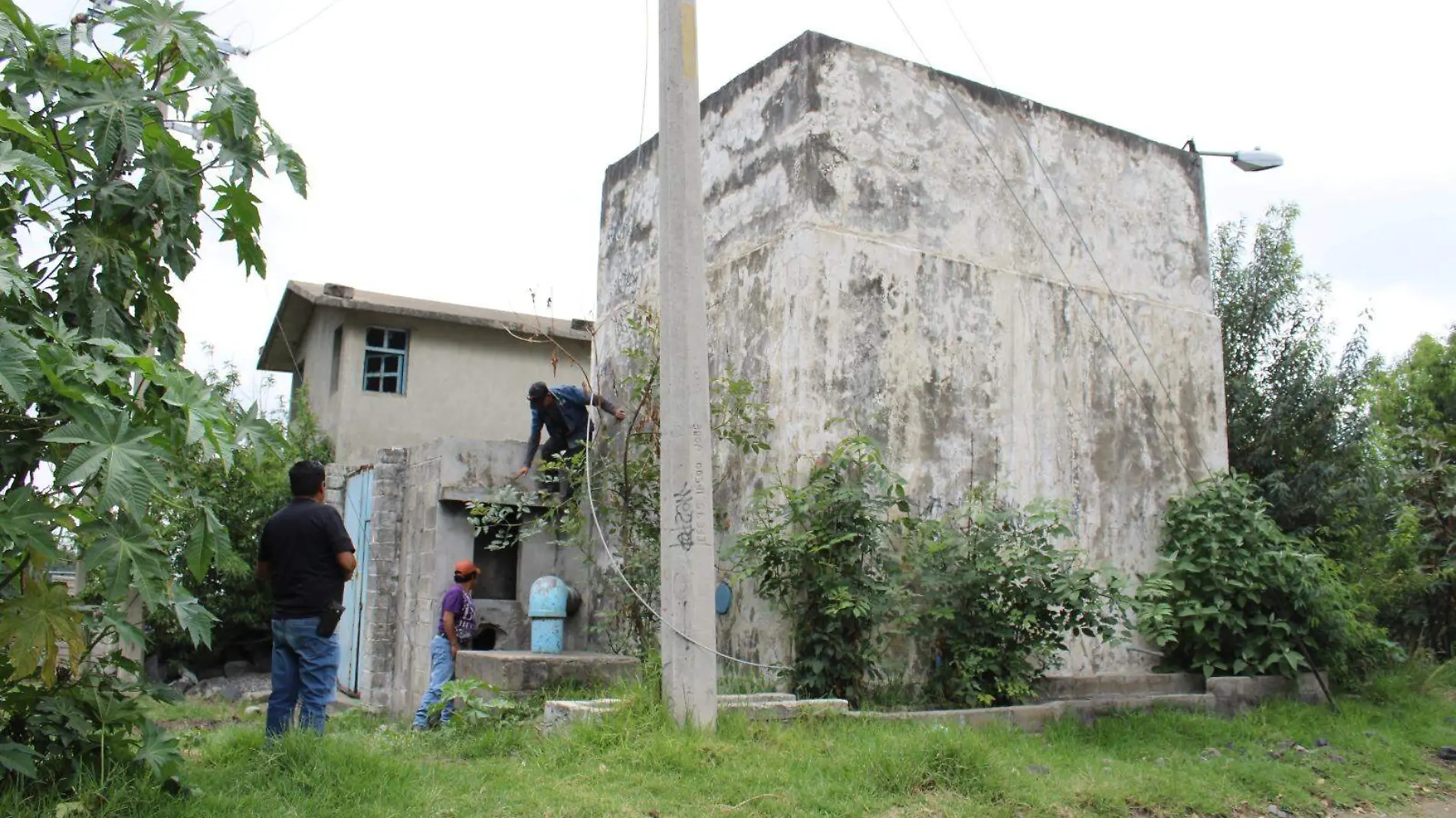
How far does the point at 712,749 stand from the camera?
6145mm

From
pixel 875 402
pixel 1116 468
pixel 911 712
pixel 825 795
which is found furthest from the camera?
pixel 1116 468

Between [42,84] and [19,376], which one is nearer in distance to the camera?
[19,376]

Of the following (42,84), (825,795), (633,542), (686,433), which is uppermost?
(42,84)

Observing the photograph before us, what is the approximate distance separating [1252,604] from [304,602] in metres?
7.30

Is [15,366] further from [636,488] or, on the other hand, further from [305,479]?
[636,488]

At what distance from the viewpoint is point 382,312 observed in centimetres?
1797

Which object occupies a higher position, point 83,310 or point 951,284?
point 951,284

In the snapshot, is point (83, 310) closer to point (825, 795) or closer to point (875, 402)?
point (825, 795)

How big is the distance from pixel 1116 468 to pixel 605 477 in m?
4.42

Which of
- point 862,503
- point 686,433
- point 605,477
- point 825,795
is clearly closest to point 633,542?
point 605,477

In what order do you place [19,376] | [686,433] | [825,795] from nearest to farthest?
[19,376]
[825,795]
[686,433]

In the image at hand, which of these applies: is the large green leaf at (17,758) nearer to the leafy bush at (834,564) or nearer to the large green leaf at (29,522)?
the large green leaf at (29,522)

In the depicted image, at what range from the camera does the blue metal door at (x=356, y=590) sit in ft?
38.3

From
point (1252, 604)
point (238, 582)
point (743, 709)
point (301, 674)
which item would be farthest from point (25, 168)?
point (238, 582)
